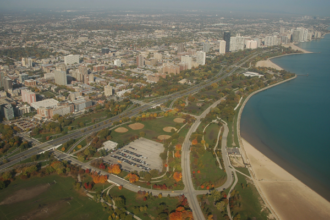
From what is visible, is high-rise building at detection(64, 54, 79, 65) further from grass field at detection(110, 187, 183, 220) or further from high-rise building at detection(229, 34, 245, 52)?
grass field at detection(110, 187, 183, 220)

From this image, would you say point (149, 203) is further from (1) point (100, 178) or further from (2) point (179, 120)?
(2) point (179, 120)

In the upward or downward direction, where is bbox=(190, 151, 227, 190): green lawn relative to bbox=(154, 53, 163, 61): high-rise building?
downward

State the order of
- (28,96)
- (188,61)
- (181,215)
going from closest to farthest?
(181,215), (28,96), (188,61)

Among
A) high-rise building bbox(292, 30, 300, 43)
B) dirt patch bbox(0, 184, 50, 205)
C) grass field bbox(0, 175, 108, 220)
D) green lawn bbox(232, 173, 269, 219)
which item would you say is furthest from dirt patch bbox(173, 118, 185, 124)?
high-rise building bbox(292, 30, 300, 43)

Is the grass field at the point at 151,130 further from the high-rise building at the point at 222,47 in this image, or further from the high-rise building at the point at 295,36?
the high-rise building at the point at 295,36

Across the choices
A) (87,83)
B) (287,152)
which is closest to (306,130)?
(287,152)

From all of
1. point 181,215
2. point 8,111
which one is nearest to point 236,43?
point 8,111
